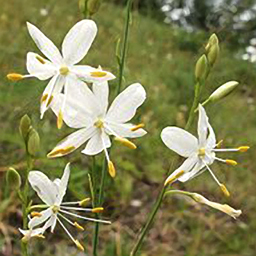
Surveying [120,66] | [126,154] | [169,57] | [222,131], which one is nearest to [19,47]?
[126,154]

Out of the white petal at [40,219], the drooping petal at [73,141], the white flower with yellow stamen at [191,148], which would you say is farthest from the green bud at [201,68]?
the white petal at [40,219]

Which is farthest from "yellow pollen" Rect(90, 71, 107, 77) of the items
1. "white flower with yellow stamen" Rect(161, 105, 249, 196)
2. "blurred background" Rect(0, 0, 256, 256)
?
"blurred background" Rect(0, 0, 256, 256)

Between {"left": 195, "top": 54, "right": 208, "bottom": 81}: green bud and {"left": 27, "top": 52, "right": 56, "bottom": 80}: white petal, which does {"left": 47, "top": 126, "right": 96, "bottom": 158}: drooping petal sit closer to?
{"left": 27, "top": 52, "right": 56, "bottom": 80}: white petal

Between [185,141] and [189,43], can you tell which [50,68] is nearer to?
[185,141]

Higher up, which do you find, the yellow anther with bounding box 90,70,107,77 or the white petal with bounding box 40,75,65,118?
the yellow anther with bounding box 90,70,107,77

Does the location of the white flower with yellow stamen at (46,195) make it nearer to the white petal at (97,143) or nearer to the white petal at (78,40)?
the white petal at (97,143)

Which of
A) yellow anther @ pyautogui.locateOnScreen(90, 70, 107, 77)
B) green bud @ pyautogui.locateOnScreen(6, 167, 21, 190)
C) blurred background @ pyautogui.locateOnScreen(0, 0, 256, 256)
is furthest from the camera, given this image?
blurred background @ pyautogui.locateOnScreen(0, 0, 256, 256)
